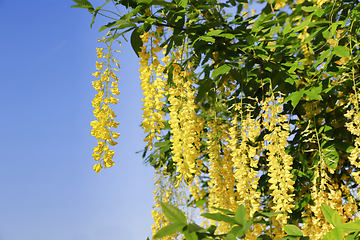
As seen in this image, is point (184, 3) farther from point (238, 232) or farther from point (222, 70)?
point (238, 232)

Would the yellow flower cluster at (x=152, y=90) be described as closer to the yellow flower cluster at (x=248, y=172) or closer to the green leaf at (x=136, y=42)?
the green leaf at (x=136, y=42)

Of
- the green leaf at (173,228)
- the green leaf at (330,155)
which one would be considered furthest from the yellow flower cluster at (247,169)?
the green leaf at (173,228)

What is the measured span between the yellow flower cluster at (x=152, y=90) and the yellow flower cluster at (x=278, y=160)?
25.1 inches

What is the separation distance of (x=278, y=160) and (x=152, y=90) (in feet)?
2.74

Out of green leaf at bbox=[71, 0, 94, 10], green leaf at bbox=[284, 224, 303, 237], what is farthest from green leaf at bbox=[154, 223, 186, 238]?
green leaf at bbox=[71, 0, 94, 10]

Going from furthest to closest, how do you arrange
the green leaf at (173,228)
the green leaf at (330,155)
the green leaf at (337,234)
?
1. the green leaf at (330,155)
2. the green leaf at (337,234)
3. the green leaf at (173,228)

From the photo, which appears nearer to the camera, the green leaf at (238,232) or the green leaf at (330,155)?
the green leaf at (238,232)

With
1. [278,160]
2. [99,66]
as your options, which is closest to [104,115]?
[99,66]

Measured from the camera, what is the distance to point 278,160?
176 centimetres

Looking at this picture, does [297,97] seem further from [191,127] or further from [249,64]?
[191,127]

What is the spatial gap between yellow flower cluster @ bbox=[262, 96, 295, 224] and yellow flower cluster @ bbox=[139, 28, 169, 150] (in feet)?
2.09

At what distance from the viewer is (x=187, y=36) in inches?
67.5

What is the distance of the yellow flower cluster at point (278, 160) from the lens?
1.66m

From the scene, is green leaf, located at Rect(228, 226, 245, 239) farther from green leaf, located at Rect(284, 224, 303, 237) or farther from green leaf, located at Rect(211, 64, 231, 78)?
green leaf, located at Rect(211, 64, 231, 78)
